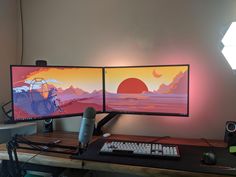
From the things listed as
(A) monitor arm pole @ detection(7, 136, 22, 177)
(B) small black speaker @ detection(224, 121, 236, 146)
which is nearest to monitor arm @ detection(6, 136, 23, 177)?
(A) monitor arm pole @ detection(7, 136, 22, 177)

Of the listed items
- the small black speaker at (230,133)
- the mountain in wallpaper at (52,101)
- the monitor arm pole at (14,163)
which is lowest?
the monitor arm pole at (14,163)

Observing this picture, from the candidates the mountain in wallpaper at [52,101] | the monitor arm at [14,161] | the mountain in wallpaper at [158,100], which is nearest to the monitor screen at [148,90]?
the mountain in wallpaper at [158,100]

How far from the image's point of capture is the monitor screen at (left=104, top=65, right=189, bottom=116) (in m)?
1.53

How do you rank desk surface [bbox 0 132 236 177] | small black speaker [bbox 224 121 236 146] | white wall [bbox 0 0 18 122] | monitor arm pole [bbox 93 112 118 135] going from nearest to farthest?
desk surface [bbox 0 132 236 177], small black speaker [bbox 224 121 236 146], monitor arm pole [bbox 93 112 118 135], white wall [bbox 0 0 18 122]

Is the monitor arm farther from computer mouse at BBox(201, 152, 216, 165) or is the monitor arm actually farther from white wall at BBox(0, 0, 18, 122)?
computer mouse at BBox(201, 152, 216, 165)

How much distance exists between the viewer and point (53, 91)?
61.6 inches

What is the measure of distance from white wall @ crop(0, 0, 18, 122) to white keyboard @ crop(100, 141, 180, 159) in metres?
1.15

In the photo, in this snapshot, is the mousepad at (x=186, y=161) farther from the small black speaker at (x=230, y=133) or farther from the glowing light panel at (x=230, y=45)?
the glowing light panel at (x=230, y=45)

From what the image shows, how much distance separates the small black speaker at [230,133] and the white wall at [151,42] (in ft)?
0.35

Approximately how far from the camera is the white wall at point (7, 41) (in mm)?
1952

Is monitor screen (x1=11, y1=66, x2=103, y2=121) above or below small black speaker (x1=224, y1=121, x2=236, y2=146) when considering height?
above

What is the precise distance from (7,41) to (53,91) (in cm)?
80

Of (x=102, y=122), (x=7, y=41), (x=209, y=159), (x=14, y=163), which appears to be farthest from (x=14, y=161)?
(x=7, y=41)

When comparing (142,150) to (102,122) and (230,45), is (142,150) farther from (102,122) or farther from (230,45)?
(230,45)
